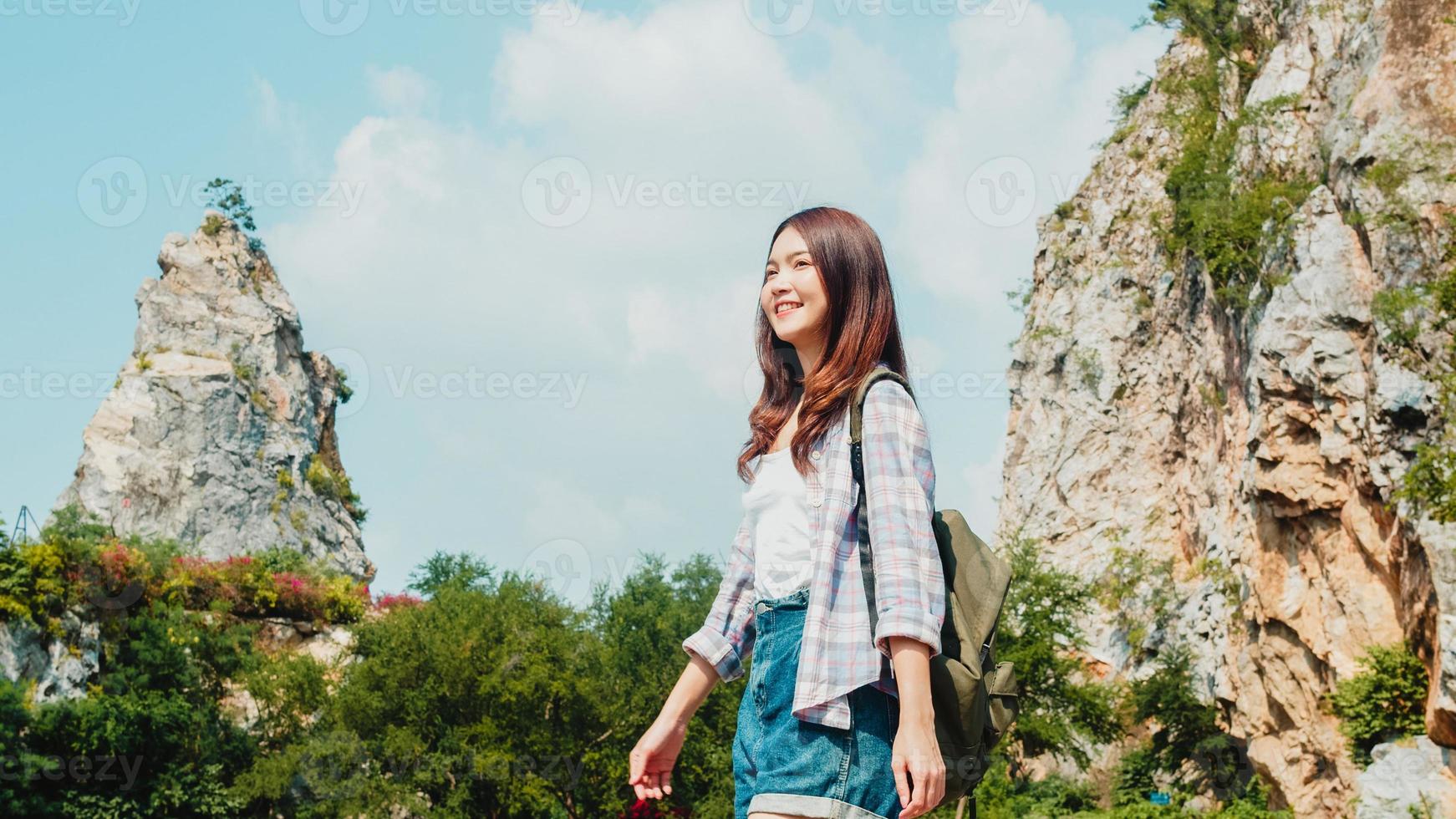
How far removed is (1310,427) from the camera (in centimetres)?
2247

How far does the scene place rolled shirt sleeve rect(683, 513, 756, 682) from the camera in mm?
3045

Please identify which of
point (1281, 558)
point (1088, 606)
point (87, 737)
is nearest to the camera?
point (1281, 558)

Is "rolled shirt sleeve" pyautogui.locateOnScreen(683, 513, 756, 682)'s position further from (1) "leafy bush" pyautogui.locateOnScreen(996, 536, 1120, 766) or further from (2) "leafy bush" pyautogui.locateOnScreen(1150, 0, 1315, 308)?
(1) "leafy bush" pyautogui.locateOnScreen(996, 536, 1120, 766)

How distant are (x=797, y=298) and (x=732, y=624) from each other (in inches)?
32.1

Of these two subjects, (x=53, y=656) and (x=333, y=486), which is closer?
(x=53, y=656)

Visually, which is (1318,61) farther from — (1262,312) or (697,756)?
(697,756)

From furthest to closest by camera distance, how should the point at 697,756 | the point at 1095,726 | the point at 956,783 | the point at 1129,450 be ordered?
the point at 1129,450
the point at 1095,726
the point at 697,756
the point at 956,783

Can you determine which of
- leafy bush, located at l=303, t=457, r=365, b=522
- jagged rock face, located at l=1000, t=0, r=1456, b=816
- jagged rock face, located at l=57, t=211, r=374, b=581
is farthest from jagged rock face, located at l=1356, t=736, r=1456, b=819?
leafy bush, located at l=303, t=457, r=365, b=522

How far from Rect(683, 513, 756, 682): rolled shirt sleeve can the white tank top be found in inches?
6.8

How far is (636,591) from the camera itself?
35.2m

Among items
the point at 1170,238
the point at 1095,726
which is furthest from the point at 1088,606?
the point at 1170,238

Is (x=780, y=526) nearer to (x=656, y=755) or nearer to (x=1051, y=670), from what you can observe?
(x=656, y=755)

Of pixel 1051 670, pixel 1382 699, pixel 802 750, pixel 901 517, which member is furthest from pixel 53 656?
pixel 901 517

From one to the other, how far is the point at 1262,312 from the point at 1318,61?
481cm
